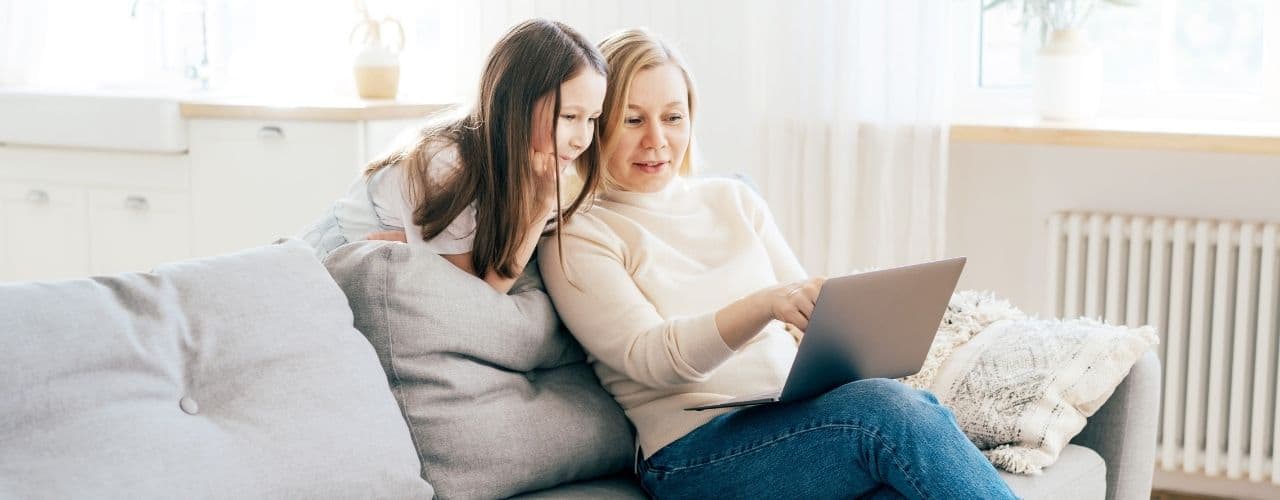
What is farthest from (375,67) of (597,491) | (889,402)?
(889,402)

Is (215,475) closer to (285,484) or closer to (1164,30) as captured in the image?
(285,484)

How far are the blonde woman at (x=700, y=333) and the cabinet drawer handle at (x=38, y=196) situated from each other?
84.4 inches

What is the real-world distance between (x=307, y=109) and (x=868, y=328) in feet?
6.08

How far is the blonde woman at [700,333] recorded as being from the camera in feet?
5.05

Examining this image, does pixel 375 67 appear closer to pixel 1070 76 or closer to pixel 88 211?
pixel 88 211

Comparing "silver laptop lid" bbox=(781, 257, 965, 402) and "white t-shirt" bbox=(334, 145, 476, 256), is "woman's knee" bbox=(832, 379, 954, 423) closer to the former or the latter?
"silver laptop lid" bbox=(781, 257, 965, 402)

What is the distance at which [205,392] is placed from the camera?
143cm

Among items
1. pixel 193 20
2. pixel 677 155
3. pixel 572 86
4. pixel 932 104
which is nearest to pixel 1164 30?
pixel 932 104

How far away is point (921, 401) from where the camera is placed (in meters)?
1.56

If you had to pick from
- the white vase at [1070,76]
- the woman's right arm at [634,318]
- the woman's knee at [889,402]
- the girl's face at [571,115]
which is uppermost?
the white vase at [1070,76]

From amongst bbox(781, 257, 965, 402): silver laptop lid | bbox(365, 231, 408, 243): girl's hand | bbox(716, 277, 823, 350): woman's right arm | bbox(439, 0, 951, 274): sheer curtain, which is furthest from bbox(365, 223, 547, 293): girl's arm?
bbox(439, 0, 951, 274): sheer curtain

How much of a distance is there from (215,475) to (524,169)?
559 mm

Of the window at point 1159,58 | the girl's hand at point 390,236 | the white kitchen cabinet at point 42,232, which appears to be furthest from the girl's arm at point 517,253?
the white kitchen cabinet at point 42,232

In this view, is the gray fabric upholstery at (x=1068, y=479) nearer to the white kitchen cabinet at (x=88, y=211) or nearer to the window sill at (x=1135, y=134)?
the window sill at (x=1135, y=134)
